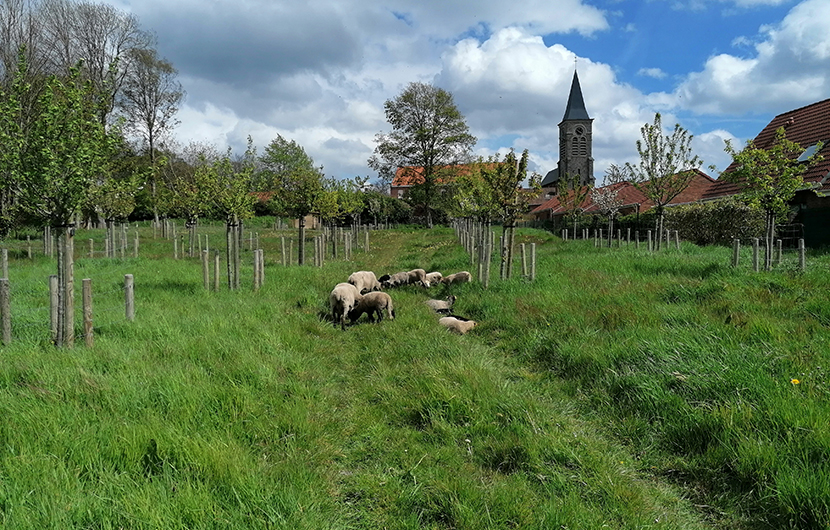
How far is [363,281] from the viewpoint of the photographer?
43.9 feet

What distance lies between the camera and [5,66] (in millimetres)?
22812

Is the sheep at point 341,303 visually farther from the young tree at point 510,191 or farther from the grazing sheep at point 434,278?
the grazing sheep at point 434,278

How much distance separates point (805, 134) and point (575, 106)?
2633 inches

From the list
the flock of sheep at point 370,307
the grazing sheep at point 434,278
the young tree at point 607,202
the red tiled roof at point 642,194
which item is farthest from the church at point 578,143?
the flock of sheep at point 370,307

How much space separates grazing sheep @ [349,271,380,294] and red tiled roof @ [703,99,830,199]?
17631 millimetres

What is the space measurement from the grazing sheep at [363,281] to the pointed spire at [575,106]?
80.5m

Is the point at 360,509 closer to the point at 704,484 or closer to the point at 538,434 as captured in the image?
the point at 538,434

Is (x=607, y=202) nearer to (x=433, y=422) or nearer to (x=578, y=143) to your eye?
(x=433, y=422)

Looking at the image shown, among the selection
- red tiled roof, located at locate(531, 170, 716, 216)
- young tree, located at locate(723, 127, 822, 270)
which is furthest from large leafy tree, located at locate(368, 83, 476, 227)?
young tree, located at locate(723, 127, 822, 270)

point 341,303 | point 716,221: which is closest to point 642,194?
point 716,221

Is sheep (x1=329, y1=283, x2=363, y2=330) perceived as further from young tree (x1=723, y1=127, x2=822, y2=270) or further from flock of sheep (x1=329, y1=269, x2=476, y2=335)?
young tree (x1=723, y1=127, x2=822, y2=270)

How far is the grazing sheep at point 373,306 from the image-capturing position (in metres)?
10.2

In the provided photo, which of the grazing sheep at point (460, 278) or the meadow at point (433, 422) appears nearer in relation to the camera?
the meadow at point (433, 422)

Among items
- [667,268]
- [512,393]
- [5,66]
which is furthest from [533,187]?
[5,66]
